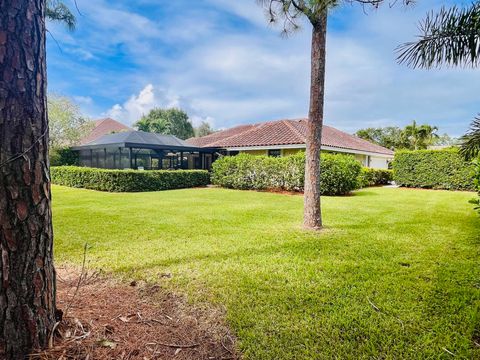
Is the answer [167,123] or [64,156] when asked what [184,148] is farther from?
[167,123]

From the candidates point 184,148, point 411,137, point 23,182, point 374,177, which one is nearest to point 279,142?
point 184,148

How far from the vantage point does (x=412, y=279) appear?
3.92m

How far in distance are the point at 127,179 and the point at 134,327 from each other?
1495 cm

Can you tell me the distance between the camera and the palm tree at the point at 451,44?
5578 millimetres

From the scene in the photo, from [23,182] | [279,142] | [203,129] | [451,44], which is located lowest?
[23,182]

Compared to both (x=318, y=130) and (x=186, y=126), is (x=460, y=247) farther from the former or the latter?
(x=186, y=126)

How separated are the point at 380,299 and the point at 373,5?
6409 mm

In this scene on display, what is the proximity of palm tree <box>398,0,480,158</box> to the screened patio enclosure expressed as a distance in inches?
703

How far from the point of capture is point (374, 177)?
72.7 ft

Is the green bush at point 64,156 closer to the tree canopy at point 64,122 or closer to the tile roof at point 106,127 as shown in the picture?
the tree canopy at point 64,122

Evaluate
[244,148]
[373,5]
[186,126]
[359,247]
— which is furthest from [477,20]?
[186,126]

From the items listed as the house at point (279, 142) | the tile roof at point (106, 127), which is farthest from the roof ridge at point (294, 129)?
the tile roof at point (106, 127)

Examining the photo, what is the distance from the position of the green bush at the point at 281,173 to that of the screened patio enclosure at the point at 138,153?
18.4 ft

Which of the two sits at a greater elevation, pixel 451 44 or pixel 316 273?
pixel 451 44
